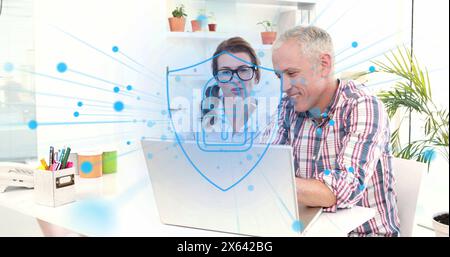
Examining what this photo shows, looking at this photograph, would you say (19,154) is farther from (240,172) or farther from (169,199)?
(240,172)

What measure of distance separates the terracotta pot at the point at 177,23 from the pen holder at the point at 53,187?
3.84 feet

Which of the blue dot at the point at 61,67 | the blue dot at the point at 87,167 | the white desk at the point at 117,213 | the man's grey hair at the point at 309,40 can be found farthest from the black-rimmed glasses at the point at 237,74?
the blue dot at the point at 61,67

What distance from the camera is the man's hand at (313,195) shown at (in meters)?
1.00

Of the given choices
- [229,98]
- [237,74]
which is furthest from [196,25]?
[229,98]

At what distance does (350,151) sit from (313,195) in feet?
0.64

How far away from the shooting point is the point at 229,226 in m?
0.90

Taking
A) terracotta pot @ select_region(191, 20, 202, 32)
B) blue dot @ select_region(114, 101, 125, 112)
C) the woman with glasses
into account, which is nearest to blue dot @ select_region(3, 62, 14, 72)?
blue dot @ select_region(114, 101, 125, 112)

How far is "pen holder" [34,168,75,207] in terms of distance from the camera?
1.10 metres

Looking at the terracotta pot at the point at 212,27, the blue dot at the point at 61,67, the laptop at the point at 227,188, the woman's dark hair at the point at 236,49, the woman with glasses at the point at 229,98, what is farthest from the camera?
the terracotta pot at the point at 212,27

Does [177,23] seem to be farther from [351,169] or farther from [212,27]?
[351,169]

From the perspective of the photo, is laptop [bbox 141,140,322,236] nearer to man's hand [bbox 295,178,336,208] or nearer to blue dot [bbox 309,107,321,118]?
man's hand [bbox 295,178,336,208]

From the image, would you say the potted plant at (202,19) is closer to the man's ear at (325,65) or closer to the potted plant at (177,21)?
the potted plant at (177,21)

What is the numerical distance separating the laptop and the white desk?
4 cm

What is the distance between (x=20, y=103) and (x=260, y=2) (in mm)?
1241
